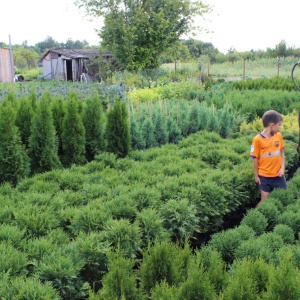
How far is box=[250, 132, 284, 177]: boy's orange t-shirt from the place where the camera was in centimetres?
541

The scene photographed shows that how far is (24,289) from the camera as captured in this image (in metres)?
2.58

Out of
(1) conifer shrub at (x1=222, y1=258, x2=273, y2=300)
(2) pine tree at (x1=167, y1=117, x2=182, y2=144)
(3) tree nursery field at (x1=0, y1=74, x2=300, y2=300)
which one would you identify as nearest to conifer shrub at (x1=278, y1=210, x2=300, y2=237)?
(3) tree nursery field at (x1=0, y1=74, x2=300, y2=300)

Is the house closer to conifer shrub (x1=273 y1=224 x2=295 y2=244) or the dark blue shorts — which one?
the dark blue shorts

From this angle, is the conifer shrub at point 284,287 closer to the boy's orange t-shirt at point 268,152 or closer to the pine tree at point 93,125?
the boy's orange t-shirt at point 268,152

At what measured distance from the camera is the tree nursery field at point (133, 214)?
2.65 metres

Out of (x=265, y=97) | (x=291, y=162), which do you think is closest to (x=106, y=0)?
(x=265, y=97)

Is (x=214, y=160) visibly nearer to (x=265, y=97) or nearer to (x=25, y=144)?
(x=25, y=144)

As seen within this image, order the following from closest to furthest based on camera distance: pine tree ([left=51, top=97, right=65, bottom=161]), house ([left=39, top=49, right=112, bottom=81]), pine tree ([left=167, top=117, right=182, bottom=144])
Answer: pine tree ([left=51, top=97, right=65, bottom=161])
pine tree ([left=167, top=117, right=182, bottom=144])
house ([left=39, top=49, right=112, bottom=81])

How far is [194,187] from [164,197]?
1.60 feet

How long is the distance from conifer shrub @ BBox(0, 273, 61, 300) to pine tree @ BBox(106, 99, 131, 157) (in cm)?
398

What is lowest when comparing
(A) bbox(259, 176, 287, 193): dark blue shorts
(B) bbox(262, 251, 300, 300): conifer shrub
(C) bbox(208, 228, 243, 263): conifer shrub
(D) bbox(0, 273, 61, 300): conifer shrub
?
(C) bbox(208, 228, 243, 263): conifer shrub

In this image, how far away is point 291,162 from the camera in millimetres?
7055

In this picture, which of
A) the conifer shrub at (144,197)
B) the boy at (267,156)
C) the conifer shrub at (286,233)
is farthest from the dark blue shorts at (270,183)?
the conifer shrub at (144,197)

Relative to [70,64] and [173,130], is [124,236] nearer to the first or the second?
[173,130]
